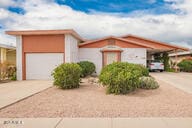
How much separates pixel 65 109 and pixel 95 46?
15.5 m

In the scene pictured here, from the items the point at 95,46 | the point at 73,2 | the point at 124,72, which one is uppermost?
the point at 73,2

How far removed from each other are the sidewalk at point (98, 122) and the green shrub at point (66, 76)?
563cm

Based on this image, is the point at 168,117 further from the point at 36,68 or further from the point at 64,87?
the point at 36,68

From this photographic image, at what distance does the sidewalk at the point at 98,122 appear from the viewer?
5.64m

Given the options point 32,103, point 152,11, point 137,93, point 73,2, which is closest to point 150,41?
point 152,11

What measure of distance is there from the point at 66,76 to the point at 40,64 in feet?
24.4

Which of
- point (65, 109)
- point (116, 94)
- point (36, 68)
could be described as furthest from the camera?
point (36, 68)

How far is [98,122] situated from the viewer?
235 inches

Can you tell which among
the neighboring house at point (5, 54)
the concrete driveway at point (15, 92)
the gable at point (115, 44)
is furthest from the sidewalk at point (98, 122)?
the gable at point (115, 44)

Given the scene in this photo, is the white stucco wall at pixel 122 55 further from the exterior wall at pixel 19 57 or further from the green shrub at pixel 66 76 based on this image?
the green shrub at pixel 66 76

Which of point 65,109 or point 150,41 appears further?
point 150,41

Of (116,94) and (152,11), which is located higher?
(152,11)

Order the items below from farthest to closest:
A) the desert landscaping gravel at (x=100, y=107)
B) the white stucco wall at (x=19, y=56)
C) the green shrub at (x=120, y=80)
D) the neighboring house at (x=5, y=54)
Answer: the neighboring house at (x=5, y=54) → the white stucco wall at (x=19, y=56) → the green shrub at (x=120, y=80) → the desert landscaping gravel at (x=100, y=107)

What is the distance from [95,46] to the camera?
2261 cm
